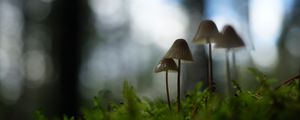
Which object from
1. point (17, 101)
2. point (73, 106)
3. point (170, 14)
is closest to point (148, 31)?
point (170, 14)

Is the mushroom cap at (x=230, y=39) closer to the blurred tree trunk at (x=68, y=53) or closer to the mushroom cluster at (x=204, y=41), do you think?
the mushroom cluster at (x=204, y=41)

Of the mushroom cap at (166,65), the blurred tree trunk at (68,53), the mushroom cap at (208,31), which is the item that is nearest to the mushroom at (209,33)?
the mushroom cap at (208,31)

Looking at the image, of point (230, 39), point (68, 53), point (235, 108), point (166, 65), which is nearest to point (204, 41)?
point (230, 39)

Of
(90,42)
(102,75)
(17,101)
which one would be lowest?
(17,101)

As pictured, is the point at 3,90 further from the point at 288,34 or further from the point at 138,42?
the point at 288,34

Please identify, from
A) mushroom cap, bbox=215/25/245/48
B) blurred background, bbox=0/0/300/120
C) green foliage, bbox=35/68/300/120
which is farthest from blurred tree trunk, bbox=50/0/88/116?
green foliage, bbox=35/68/300/120

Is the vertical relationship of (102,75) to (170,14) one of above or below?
below
